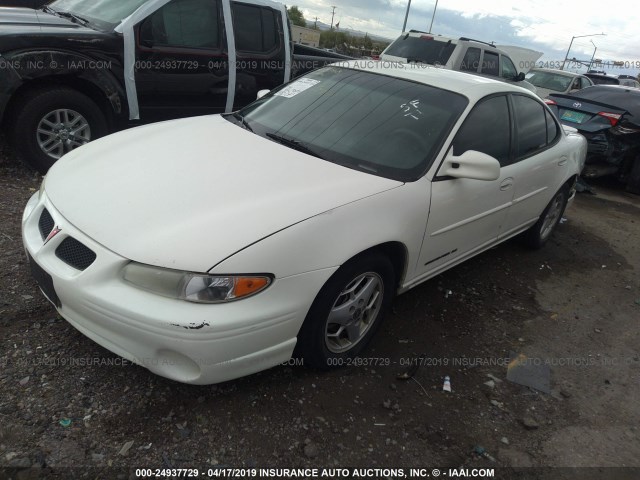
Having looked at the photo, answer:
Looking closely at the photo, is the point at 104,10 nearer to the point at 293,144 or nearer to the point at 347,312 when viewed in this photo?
the point at 293,144

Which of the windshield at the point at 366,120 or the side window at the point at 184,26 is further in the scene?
the side window at the point at 184,26

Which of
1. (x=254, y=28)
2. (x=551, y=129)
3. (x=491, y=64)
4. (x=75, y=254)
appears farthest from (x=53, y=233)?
(x=491, y=64)

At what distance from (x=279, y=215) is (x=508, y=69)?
11.2m

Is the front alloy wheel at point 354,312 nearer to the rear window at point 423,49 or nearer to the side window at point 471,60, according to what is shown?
the rear window at point 423,49

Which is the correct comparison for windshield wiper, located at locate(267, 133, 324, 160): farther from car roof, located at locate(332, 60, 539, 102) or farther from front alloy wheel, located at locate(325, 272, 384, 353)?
car roof, located at locate(332, 60, 539, 102)

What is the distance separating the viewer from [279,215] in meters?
2.18

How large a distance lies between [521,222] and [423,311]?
1332 millimetres

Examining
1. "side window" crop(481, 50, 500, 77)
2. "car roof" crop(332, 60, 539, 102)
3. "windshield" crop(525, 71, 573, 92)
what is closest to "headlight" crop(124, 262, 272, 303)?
"car roof" crop(332, 60, 539, 102)

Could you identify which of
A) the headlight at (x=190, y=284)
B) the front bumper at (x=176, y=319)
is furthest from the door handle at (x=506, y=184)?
the headlight at (x=190, y=284)

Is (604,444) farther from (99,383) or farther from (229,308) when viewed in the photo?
(99,383)

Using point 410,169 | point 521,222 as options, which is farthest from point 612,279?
point 410,169

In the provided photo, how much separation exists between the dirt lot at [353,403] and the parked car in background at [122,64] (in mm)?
1113

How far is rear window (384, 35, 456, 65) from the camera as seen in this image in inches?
381

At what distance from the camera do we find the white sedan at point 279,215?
6.56ft
